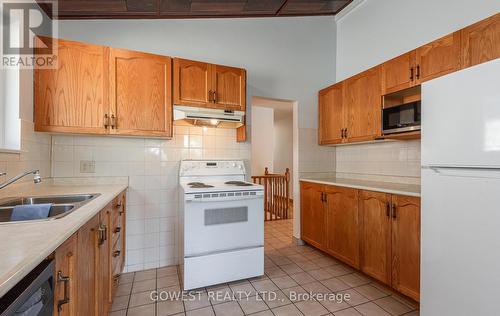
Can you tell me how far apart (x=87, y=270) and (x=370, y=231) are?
7.06 feet

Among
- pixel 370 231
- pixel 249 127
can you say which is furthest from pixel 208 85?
pixel 370 231

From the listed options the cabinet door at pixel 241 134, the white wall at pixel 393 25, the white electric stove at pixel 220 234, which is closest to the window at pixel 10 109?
the white electric stove at pixel 220 234

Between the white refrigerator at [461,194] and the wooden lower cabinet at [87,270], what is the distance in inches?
72.8

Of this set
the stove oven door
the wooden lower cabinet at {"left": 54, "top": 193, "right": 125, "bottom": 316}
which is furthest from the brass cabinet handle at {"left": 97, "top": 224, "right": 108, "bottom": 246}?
the stove oven door

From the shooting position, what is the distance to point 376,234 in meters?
2.12

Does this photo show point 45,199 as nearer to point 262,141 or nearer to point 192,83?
point 192,83

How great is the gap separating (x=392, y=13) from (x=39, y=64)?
3.48 meters

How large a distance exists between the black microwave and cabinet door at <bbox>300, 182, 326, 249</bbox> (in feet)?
3.20

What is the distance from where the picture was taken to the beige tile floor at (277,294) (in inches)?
71.3

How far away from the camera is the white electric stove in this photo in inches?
79.4

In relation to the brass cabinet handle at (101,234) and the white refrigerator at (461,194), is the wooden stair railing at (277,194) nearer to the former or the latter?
the white refrigerator at (461,194)

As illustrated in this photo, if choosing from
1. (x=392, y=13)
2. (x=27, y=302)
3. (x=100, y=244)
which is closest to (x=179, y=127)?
(x=100, y=244)

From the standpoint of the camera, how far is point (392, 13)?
2.67 meters

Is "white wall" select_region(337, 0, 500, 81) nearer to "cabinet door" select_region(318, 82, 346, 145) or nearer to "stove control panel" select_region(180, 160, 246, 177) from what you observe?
"cabinet door" select_region(318, 82, 346, 145)
